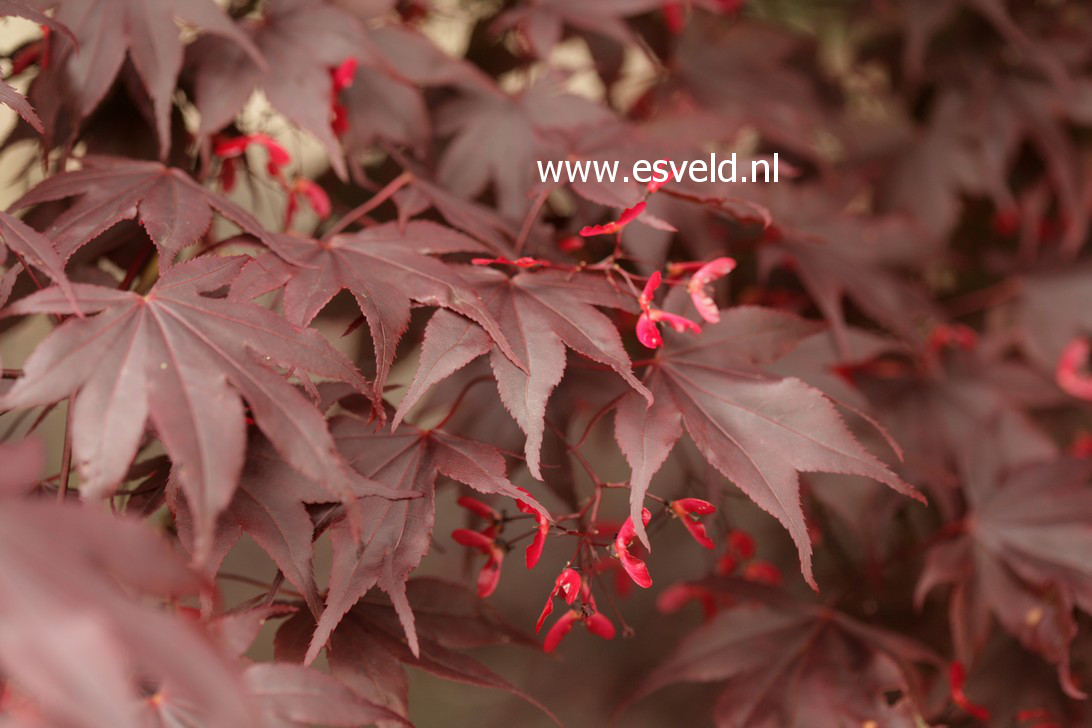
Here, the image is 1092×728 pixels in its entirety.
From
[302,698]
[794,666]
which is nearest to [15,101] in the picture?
[302,698]

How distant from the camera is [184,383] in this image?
0.53 m

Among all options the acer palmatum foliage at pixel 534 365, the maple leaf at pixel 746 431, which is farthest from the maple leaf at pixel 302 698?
the maple leaf at pixel 746 431

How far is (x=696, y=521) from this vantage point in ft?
2.41

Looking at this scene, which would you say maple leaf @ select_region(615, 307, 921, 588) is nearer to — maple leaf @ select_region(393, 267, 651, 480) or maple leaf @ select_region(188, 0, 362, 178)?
maple leaf @ select_region(393, 267, 651, 480)

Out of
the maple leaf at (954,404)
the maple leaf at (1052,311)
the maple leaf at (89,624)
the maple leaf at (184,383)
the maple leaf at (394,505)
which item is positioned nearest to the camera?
the maple leaf at (89,624)

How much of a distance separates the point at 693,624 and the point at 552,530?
2.85ft

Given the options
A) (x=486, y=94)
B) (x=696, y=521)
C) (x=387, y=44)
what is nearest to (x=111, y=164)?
(x=387, y=44)

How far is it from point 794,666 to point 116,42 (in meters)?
0.89

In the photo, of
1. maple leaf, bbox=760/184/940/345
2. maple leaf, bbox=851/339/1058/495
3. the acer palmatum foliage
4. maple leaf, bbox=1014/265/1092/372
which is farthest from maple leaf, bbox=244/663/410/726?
maple leaf, bbox=1014/265/1092/372

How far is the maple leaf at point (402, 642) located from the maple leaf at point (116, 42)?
0.43 metres

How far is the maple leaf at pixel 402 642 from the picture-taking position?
67 centimetres

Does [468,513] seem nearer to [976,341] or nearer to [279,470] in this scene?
[279,470]

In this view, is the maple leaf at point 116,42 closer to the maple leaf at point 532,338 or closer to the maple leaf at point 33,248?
the maple leaf at point 33,248

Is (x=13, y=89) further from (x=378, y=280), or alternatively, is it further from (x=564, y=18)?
(x=564, y=18)
